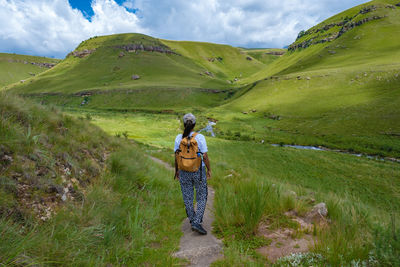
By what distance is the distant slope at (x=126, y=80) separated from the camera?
95.2 meters

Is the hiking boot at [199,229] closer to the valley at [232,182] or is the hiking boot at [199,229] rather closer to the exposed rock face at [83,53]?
the valley at [232,182]

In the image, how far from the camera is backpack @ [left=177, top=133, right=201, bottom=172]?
4328 millimetres

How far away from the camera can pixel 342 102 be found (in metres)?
47.6

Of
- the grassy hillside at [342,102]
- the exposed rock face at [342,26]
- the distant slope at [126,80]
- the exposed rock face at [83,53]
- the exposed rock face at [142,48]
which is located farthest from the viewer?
the exposed rock face at [83,53]

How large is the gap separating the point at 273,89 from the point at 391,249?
3104 inches

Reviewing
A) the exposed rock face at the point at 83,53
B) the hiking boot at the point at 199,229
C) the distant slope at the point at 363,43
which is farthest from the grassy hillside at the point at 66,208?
the exposed rock face at the point at 83,53

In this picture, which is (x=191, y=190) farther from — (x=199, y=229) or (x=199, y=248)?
(x=199, y=248)

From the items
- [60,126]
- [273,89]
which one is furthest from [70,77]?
[60,126]

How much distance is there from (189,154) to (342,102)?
56.2 metres

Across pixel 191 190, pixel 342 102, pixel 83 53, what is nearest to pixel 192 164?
pixel 191 190

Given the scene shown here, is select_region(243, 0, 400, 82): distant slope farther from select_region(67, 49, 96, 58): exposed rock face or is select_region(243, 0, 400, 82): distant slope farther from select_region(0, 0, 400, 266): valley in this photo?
select_region(67, 49, 96, 58): exposed rock face

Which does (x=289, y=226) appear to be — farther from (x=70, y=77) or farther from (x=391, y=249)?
(x=70, y=77)

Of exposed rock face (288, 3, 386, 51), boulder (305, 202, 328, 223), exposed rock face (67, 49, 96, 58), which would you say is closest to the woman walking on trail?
boulder (305, 202, 328, 223)

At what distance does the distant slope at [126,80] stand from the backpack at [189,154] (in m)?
83.7
